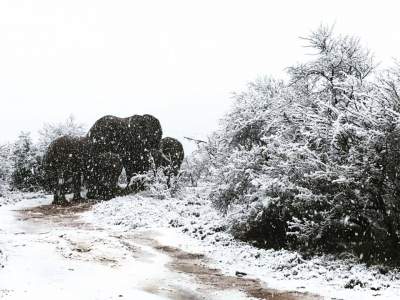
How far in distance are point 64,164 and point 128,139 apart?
5.57m

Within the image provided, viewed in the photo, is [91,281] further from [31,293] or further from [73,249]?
[73,249]

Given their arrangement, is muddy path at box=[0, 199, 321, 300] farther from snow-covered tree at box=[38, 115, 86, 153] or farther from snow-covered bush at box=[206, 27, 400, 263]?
snow-covered tree at box=[38, 115, 86, 153]

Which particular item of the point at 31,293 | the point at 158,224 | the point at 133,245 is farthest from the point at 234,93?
the point at 31,293

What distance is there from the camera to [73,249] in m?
14.4

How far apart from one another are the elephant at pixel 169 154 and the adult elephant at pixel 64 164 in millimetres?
5642

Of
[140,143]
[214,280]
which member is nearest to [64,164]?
[140,143]

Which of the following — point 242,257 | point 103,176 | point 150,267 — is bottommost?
point 150,267

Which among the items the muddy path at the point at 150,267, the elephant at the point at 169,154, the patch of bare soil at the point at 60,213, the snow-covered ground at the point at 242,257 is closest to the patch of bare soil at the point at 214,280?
the muddy path at the point at 150,267

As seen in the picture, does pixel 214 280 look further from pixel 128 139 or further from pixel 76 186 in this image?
pixel 128 139

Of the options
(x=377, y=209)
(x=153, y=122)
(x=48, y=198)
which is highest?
(x=153, y=122)

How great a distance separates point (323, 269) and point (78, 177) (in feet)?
82.6

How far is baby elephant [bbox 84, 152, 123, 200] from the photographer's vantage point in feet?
112

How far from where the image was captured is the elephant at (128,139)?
3594 cm

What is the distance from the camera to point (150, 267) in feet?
44.0
